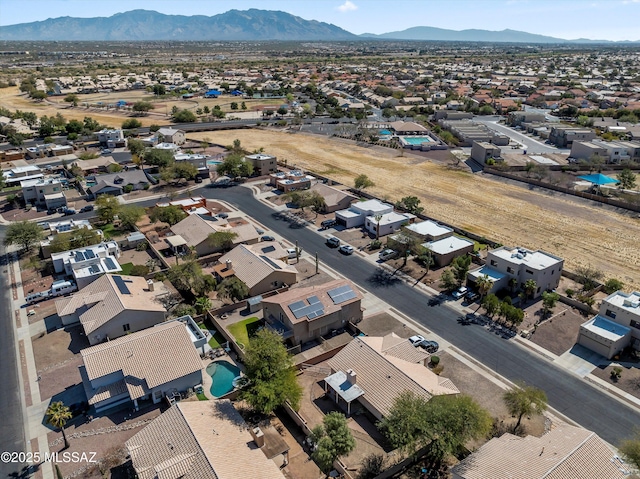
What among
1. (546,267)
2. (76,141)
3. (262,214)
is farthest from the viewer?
(76,141)

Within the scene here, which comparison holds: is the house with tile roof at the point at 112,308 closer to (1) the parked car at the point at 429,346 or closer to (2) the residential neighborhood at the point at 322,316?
(2) the residential neighborhood at the point at 322,316

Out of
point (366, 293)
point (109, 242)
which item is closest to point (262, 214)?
point (109, 242)

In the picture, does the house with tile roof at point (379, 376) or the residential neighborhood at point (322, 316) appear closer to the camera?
the residential neighborhood at point (322, 316)

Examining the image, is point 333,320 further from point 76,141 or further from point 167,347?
point 76,141

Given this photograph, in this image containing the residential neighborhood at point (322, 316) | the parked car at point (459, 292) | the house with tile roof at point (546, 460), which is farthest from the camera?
the parked car at point (459, 292)

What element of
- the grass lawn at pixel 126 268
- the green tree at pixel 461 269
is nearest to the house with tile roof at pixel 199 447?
the grass lawn at pixel 126 268

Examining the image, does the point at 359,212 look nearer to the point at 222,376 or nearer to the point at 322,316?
the point at 322,316
